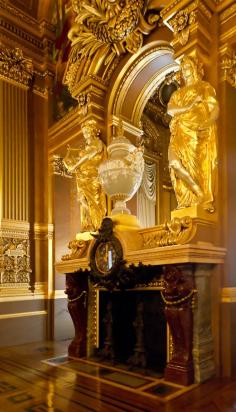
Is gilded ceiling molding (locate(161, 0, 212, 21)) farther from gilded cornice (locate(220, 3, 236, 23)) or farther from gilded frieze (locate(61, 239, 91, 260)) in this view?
gilded frieze (locate(61, 239, 91, 260))

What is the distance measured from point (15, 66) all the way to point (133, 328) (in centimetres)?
545

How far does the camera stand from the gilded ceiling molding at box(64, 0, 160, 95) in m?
5.01

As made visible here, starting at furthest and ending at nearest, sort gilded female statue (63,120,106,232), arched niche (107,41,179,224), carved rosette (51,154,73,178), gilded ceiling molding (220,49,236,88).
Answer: carved rosette (51,154,73,178) < gilded female statue (63,120,106,232) < arched niche (107,41,179,224) < gilded ceiling molding (220,49,236,88)

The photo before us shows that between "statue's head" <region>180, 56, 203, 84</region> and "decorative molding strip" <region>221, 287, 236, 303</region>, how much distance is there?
2347 mm

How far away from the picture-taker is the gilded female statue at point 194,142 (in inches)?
155

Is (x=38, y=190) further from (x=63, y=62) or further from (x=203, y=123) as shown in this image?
(x=203, y=123)

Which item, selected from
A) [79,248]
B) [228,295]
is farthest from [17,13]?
[228,295]

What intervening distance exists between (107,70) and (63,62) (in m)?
2.17

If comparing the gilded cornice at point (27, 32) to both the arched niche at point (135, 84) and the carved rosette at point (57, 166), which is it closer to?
the carved rosette at point (57, 166)

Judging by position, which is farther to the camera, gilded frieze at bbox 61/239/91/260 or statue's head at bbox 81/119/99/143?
statue's head at bbox 81/119/99/143

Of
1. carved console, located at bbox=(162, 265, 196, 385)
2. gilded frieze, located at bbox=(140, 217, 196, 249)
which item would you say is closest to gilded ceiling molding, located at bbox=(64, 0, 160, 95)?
gilded frieze, located at bbox=(140, 217, 196, 249)

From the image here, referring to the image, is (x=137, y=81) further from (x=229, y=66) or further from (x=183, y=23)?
(x=229, y=66)

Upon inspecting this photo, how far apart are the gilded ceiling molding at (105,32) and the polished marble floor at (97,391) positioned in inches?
168

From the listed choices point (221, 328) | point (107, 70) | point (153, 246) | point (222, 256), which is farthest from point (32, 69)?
point (221, 328)
